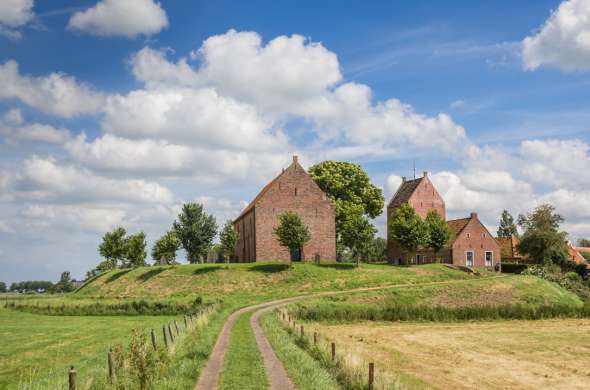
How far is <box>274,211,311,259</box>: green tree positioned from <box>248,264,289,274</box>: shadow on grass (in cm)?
260

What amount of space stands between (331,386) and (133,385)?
593 cm

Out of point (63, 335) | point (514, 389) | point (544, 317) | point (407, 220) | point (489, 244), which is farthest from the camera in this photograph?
point (489, 244)

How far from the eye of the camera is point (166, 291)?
5725 cm

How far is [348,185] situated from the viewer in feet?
265

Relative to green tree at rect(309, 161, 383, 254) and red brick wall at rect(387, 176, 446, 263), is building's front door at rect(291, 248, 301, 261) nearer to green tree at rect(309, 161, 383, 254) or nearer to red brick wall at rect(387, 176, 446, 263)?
green tree at rect(309, 161, 383, 254)

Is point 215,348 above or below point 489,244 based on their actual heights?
below

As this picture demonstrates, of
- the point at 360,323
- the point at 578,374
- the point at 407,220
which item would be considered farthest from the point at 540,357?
the point at 407,220

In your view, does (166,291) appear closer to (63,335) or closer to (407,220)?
(63,335)

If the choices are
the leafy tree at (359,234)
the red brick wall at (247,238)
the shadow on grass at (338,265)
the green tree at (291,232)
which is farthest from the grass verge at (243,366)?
the red brick wall at (247,238)

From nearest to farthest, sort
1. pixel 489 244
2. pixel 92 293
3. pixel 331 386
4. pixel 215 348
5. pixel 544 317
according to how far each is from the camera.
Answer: pixel 331 386 < pixel 215 348 < pixel 544 317 < pixel 92 293 < pixel 489 244

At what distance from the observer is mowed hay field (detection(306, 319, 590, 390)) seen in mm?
22594

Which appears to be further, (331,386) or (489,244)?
(489,244)

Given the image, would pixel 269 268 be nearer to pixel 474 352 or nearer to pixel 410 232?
pixel 410 232

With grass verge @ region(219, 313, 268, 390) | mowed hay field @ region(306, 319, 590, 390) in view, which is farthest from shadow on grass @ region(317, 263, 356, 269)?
grass verge @ region(219, 313, 268, 390)
